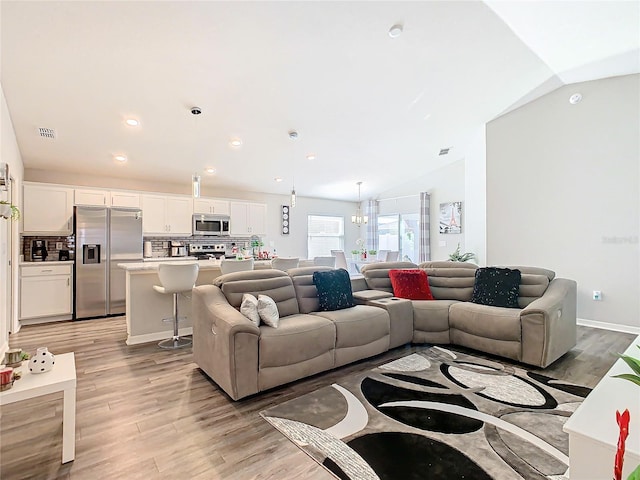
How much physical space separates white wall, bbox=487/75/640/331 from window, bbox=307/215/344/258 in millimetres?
4572

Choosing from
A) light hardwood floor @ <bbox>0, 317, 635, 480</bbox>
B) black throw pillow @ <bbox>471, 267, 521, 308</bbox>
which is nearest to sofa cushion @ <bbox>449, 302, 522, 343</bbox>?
black throw pillow @ <bbox>471, 267, 521, 308</bbox>

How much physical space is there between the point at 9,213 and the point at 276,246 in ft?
19.2

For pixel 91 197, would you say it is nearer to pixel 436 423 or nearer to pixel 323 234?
pixel 323 234

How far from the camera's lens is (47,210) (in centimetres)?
516

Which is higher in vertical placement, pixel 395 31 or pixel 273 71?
pixel 395 31

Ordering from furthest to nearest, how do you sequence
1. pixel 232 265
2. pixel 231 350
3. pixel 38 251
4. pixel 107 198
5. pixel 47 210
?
pixel 107 198
pixel 38 251
pixel 47 210
pixel 232 265
pixel 231 350

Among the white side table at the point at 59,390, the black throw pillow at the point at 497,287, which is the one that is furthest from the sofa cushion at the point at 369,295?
the white side table at the point at 59,390

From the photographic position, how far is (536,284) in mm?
3740

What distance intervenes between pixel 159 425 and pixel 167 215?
191 inches

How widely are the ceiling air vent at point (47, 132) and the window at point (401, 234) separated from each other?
23.0 feet

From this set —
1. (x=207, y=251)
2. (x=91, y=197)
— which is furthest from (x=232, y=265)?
(x=91, y=197)

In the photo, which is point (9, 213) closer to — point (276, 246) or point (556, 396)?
point (556, 396)

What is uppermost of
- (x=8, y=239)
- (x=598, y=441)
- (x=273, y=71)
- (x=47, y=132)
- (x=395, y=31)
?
(x=395, y=31)

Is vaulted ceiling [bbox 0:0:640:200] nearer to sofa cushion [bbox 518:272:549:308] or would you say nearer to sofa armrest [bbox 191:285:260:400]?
sofa armrest [bbox 191:285:260:400]
